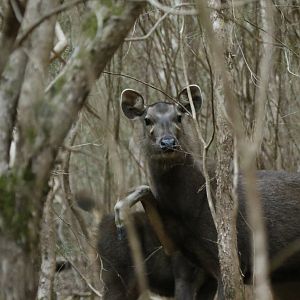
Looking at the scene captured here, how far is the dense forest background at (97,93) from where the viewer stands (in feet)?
14.4

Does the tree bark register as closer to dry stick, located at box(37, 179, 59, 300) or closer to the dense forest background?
the dense forest background

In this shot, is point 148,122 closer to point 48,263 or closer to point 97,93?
point 48,263

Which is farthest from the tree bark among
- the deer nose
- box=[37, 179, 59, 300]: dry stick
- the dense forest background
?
box=[37, 179, 59, 300]: dry stick

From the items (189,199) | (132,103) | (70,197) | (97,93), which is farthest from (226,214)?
(97,93)

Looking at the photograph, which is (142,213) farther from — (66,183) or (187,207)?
(66,183)

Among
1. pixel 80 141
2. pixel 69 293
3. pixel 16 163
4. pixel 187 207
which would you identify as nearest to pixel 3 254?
pixel 16 163

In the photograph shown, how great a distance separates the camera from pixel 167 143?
779 centimetres

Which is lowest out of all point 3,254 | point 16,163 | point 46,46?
point 3,254

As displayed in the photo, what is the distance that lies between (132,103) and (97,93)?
2449 mm

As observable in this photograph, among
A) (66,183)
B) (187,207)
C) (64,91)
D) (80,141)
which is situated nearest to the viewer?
(64,91)

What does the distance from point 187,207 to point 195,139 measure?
2.41 feet

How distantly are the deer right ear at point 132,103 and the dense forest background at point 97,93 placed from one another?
0.31m

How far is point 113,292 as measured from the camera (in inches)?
341

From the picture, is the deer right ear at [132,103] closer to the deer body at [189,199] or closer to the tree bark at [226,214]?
the deer body at [189,199]
